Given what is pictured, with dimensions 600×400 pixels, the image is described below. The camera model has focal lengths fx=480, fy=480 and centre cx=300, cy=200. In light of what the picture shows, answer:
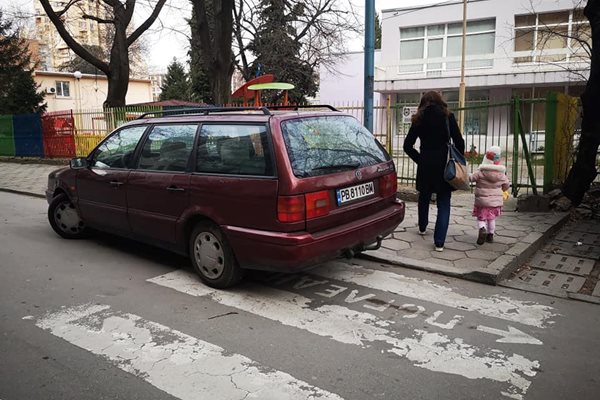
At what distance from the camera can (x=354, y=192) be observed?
4535mm

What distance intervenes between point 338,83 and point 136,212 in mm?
27397

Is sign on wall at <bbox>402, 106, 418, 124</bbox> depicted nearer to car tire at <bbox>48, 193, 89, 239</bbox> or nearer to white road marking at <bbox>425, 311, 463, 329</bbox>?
white road marking at <bbox>425, 311, 463, 329</bbox>

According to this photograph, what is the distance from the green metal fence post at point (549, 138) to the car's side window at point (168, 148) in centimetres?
573

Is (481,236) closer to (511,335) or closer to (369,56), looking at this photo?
(511,335)

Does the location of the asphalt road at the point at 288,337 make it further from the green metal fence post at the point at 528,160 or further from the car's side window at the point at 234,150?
the green metal fence post at the point at 528,160

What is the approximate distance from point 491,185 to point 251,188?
3135mm

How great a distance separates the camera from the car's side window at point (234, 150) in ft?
13.8

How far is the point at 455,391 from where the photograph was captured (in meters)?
2.90

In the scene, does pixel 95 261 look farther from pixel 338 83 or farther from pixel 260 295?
pixel 338 83

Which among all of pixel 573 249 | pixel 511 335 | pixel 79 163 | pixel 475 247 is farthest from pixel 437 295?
pixel 79 163

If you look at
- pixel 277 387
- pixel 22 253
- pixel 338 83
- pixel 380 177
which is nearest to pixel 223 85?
pixel 22 253

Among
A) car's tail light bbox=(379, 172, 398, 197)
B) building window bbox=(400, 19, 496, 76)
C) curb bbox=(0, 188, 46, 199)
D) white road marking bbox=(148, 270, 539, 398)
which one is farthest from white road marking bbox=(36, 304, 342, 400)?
building window bbox=(400, 19, 496, 76)

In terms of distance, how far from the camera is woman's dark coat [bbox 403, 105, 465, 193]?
220 inches

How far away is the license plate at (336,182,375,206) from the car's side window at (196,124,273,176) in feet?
2.35
